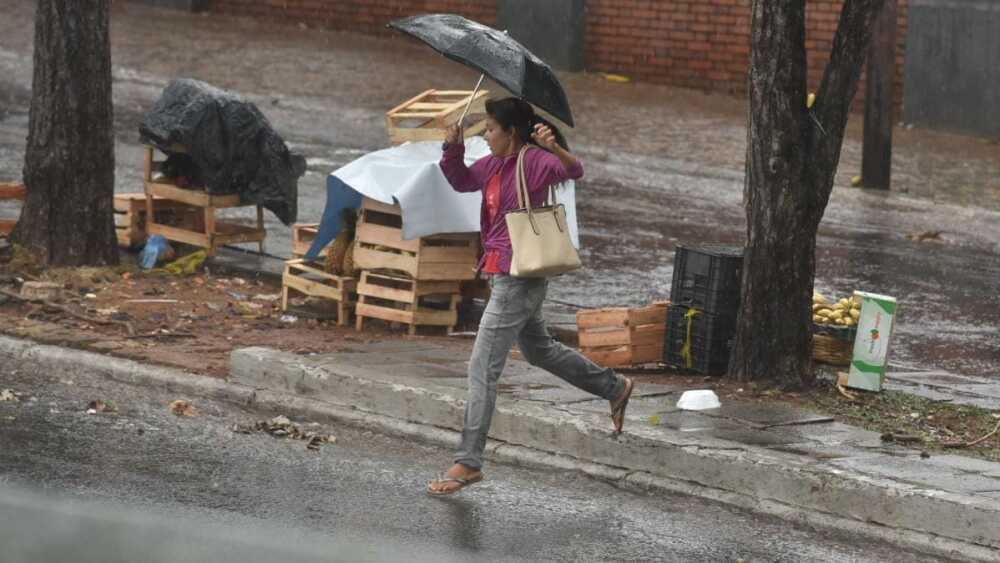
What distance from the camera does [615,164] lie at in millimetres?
19750

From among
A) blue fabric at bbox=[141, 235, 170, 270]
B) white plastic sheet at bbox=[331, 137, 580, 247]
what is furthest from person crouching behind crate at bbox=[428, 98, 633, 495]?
blue fabric at bbox=[141, 235, 170, 270]

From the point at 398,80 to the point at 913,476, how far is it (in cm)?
1647

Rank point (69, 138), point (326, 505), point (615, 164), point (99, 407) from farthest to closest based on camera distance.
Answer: point (615, 164), point (69, 138), point (99, 407), point (326, 505)

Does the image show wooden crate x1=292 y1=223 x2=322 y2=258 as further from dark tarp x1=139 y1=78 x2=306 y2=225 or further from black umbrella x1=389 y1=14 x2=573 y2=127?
black umbrella x1=389 y1=14 x2=573 y2=127

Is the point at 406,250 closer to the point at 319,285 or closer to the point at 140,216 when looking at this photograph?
the point at 319,285

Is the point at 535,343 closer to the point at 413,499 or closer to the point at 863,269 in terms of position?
the point at 413,499

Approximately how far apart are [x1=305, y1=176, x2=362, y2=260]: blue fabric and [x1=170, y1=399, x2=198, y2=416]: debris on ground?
2.32 metres

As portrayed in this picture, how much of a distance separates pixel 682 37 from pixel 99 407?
15795 millimetres

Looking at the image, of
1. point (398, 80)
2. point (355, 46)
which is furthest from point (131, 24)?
point (398, 80)

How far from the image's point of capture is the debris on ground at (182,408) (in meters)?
9.34

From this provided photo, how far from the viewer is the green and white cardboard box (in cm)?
982

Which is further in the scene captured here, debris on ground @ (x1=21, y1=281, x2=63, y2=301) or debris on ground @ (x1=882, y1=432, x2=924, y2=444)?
debris on ground @ (x1=21, y1=281, x2=63, y2=301)

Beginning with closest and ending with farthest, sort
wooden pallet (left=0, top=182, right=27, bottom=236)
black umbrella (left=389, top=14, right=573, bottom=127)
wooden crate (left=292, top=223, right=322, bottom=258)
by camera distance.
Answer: black umbrella (left=389, top=14, right=573, bottom=127) → wooden crate (left=292, top=223, right=322, bottom=258) → wooden pallet (left=0, top=182, right=27, bottom=236)

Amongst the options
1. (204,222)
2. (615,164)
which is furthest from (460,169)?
(615,164)
